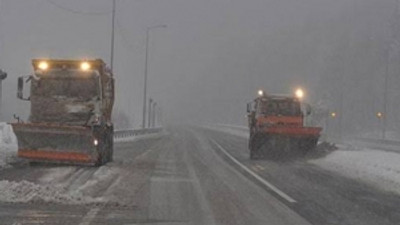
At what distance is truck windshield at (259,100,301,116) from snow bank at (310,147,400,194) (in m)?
2.39

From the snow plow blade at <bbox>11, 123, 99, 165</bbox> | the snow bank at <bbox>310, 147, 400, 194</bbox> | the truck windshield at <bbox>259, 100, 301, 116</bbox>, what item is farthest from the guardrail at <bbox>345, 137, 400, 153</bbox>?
the snow plow blade at <bbox>11, 123, 99, 165</bbox>

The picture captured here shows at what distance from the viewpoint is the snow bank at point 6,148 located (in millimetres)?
21178

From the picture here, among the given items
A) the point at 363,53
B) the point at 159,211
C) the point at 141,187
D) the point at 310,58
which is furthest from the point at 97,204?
the point at 310,58

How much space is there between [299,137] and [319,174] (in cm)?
730

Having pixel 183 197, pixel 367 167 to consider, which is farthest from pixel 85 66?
pixel 367 167

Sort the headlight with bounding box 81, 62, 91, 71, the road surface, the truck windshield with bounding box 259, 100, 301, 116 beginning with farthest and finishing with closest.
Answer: the truck windshield with bounding box 259, 100, 301, 116 → the headlight with bounding box 81, 62, 91, 71 → the road surface

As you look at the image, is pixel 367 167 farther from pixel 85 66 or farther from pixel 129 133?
pixel 129 133

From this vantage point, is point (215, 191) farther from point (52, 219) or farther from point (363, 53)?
point (363, 53)

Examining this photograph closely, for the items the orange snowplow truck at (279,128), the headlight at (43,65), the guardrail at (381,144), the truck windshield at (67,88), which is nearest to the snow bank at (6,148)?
the truck windshield at (67,88)

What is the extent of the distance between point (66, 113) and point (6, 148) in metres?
5.79

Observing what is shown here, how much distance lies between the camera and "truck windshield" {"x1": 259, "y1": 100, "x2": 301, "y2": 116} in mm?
29297

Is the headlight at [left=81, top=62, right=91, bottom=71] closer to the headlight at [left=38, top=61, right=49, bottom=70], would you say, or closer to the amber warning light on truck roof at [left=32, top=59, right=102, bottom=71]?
the amber warning light on truck roof at [left=32, top=59, right=102, bottom=71]

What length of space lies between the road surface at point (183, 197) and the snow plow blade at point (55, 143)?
19.9 inches

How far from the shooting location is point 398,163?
22.9 metres
